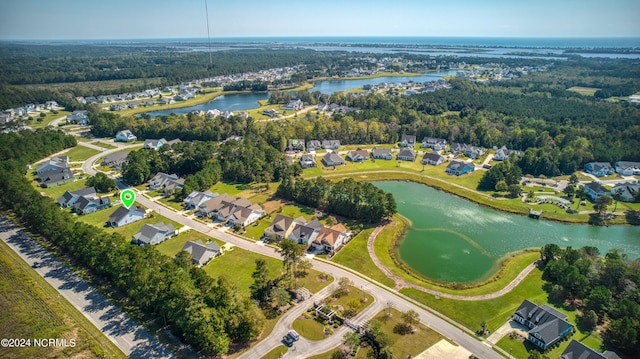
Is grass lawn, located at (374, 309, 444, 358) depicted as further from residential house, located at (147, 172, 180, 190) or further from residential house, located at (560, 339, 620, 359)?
→ residential house, located at (147, 172, 180, 190)

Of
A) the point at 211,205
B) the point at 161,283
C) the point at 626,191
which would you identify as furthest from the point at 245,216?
the point at 626,191

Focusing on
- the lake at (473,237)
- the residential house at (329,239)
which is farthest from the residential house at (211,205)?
Answer: the lake at (473,237)

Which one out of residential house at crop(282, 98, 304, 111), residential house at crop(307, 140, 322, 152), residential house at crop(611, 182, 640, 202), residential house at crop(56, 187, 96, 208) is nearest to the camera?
residential house at crop(56, 187, 96, 208)

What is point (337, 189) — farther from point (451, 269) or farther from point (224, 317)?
point (224, 317)

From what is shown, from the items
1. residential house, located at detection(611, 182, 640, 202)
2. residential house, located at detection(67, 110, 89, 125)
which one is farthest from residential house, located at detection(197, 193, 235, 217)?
residential house, located at detection(67, 110, 89, 125)

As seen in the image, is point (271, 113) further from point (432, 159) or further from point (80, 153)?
point (432, 159)

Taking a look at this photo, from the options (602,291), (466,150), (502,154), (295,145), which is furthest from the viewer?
(295,145)

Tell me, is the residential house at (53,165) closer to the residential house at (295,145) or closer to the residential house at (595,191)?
the residential house at (295,145)
